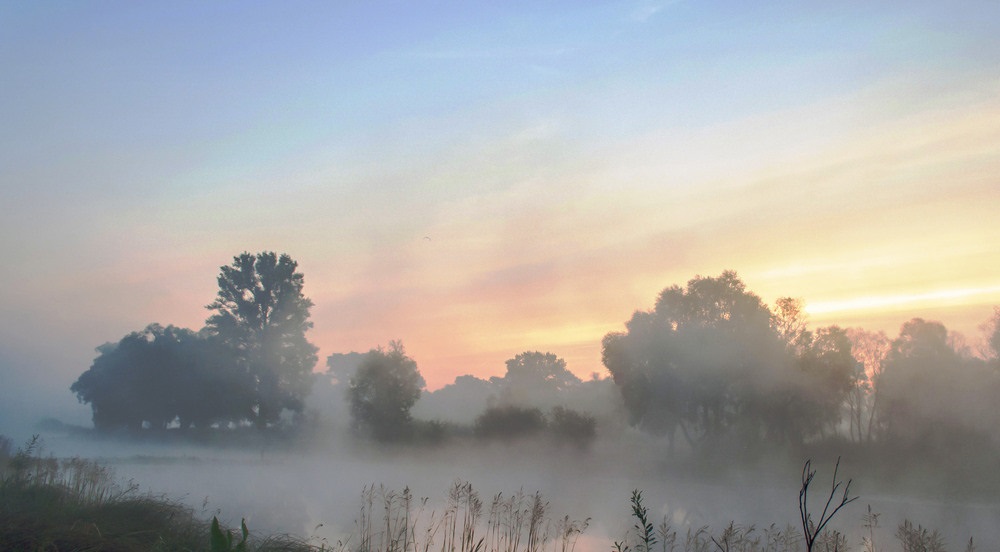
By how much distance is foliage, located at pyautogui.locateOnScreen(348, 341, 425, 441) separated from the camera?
185 feet

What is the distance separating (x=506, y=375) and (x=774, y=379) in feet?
176

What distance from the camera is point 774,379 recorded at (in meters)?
47.7

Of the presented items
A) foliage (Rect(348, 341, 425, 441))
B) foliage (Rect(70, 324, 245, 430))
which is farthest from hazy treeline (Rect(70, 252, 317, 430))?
foliage (Rect(348, 341, 425, 441))

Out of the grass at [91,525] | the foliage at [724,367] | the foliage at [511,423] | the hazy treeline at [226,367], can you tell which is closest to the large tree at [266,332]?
the hazy treeline at [226,367]

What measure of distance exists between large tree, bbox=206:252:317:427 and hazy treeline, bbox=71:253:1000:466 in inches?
4.3

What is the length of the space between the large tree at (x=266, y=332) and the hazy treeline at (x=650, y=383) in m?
0.11

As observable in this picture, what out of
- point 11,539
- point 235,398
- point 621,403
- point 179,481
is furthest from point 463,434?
point 11,539

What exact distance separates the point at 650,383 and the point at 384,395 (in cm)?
2107

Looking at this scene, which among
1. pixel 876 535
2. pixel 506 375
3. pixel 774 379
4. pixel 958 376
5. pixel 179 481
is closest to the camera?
pixel 876 535

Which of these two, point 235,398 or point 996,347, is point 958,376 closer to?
point 996,347

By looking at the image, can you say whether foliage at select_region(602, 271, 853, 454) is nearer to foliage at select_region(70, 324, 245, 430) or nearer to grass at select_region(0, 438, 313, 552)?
foliage at select_region(70, 324, 245, 430)

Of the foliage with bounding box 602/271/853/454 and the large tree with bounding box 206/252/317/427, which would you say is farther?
the large tree with bounding box 206/252/317/427

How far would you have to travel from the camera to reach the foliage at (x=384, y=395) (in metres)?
56.2

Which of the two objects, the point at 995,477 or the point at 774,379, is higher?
the point at 774,379
